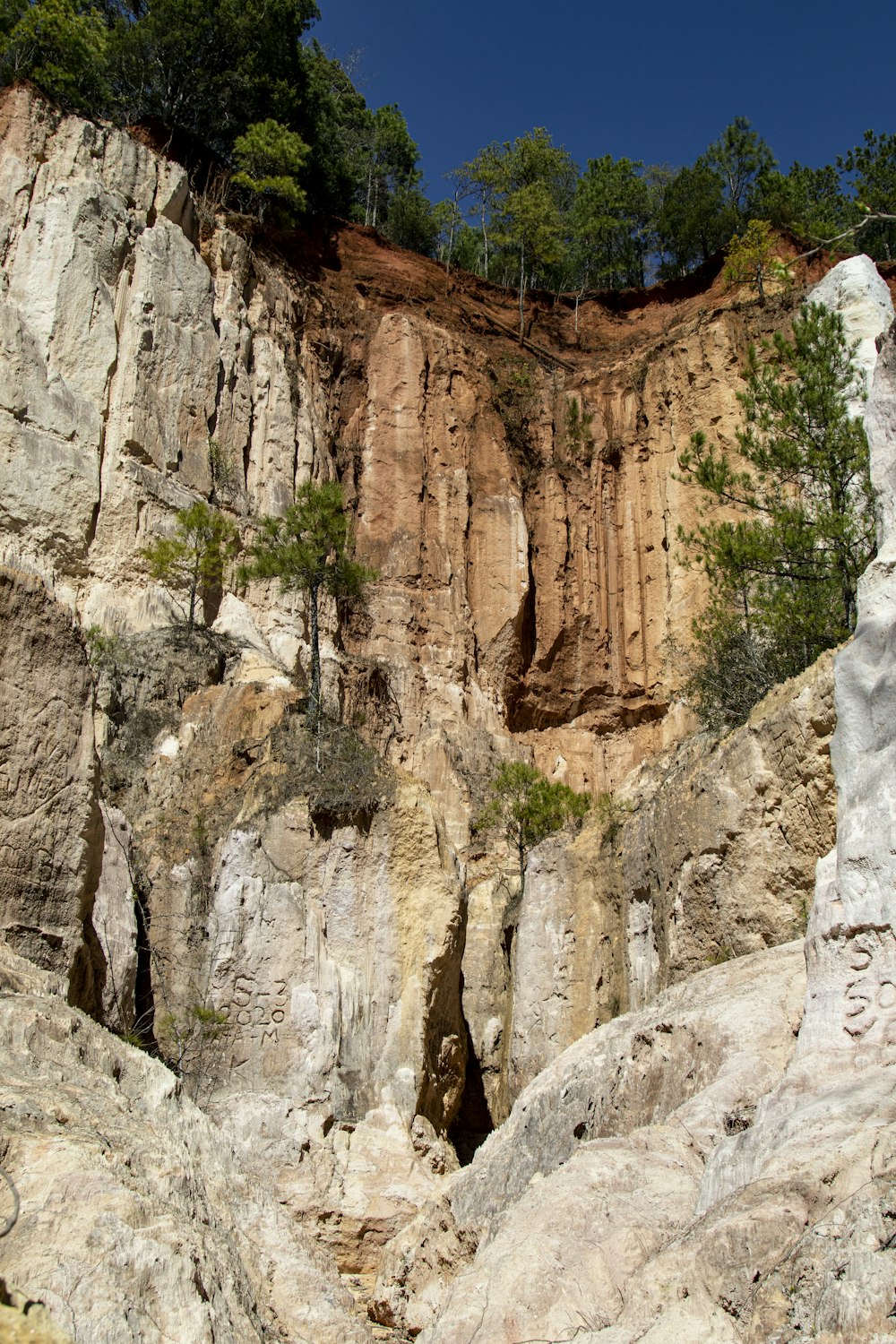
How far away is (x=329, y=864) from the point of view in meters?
17.5

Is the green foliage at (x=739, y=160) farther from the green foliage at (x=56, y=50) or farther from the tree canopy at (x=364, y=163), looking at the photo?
the green foliage at (x=56, y=50)

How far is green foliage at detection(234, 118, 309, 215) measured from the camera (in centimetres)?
3675

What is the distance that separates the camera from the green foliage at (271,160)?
36.8 meters

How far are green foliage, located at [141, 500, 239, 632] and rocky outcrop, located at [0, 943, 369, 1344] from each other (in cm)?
1913

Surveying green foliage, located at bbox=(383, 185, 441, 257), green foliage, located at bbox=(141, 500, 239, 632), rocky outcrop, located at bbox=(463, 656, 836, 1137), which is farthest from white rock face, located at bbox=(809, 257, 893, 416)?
green foliage, located at bbox=(383, 185, 441, 257)

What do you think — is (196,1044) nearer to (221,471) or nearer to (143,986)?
(143,986)

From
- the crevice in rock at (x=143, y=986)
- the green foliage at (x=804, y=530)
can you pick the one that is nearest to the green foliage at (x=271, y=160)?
the green foliage at (x=804, y=530)

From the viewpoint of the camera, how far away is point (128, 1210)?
565 centimetres

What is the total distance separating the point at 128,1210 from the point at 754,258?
3550 centimetres

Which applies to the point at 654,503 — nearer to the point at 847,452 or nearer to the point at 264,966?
the point at 847,452

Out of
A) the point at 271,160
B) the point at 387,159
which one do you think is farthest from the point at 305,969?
the point at 387,159

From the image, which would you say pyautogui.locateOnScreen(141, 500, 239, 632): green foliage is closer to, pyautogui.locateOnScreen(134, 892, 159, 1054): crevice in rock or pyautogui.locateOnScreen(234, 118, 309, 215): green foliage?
pyautogui.locateOnScreen(134, 892, 159, 1054): crevice in rock

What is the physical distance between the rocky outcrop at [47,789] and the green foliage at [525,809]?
11.9 m

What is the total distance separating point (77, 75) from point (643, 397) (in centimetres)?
1830
